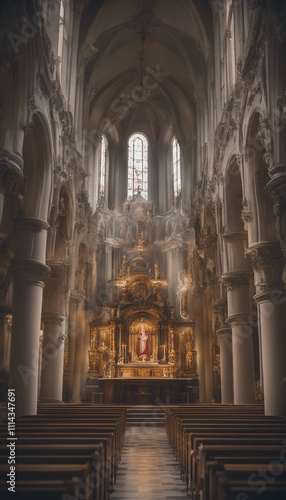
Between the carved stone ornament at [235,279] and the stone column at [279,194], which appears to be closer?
the stone column at [279,194]

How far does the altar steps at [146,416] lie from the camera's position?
22.6m

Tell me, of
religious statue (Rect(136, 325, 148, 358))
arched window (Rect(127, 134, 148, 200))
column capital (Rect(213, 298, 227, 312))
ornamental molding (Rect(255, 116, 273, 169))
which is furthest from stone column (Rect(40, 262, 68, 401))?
arched window (Rect(127, 134, 148, 200))

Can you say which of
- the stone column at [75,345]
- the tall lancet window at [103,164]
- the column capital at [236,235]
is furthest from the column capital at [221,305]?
the tall lancet window at [103,164]

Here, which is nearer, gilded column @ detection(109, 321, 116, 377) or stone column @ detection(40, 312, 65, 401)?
stone column @ detection(40, 312, 65, 401)

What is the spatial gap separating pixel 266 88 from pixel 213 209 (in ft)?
36.8

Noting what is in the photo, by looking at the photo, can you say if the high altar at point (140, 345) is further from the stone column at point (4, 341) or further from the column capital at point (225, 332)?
the stone column at point (4, 341)

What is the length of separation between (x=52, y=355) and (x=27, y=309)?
7190 mm

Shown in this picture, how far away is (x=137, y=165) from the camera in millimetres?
41844

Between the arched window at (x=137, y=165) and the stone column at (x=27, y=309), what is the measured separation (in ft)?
81.2

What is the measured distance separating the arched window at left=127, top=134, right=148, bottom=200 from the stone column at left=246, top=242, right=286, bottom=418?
25.0 metres

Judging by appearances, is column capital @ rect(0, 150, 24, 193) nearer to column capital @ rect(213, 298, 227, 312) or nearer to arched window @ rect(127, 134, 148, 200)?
column capital @ rect(213, 298, 227, 312)

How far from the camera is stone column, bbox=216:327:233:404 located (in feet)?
77.4

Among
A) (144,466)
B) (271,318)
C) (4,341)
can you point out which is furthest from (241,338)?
(144,466)

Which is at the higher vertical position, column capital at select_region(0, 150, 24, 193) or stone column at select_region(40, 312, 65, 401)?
column capital at select_region(0, 150, 24, 193)
